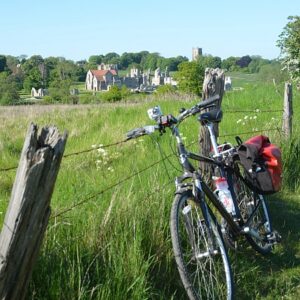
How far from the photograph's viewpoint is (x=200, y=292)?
3799mm

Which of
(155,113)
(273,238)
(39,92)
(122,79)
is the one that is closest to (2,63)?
(122,79)

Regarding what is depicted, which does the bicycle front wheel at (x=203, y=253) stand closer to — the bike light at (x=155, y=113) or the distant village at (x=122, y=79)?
the bike light at (x=155, y=113)

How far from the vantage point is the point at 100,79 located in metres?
117

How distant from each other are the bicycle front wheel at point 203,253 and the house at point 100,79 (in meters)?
114

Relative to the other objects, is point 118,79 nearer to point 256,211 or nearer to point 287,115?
point 287,115

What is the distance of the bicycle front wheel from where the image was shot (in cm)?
386

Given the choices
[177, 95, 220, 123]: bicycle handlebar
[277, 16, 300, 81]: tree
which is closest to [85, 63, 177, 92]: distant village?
[277, 16, 300, 81]: tree

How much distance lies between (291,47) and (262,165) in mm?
24182

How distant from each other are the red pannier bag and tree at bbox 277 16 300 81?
2233 centimetres

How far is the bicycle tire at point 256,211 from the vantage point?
492cm

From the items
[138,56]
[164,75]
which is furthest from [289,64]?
[138,56]

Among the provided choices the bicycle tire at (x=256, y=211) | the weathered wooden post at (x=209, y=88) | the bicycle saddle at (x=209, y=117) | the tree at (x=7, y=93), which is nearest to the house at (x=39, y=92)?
the tree at (x=7, y=93)

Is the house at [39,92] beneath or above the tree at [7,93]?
beneath

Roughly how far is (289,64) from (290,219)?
22938 millimetres
